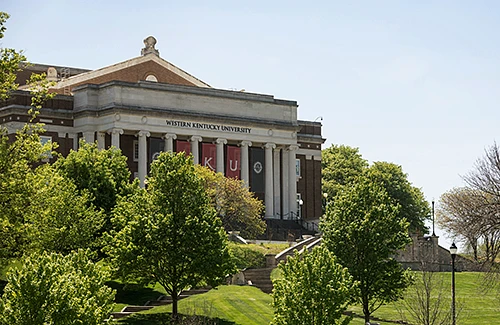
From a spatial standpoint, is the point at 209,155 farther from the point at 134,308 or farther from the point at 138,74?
the point at 134,308

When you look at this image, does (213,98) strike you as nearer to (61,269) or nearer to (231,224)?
(231,224)

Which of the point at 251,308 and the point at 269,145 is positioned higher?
the point at 269,145

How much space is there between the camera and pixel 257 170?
321 ft

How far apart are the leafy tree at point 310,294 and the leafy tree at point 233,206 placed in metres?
41.5

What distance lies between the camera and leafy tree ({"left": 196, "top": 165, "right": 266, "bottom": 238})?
82.8 m

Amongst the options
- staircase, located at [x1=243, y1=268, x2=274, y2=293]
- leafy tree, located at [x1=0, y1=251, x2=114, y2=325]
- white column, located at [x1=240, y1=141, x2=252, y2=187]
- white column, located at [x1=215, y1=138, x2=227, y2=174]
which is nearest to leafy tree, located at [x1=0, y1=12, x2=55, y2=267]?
leafy tree, located at [x1=0, y1=251, x2=114, y2=325]

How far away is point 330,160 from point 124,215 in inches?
3250

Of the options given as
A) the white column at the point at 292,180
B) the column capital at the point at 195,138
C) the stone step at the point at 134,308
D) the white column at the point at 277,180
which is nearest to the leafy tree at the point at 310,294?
Answer: the stone step at the point at 134,308

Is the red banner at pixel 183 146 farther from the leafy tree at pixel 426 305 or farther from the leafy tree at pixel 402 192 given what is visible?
the leafy tree at pixel 426 305

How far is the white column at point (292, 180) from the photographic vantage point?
99750 millimetres

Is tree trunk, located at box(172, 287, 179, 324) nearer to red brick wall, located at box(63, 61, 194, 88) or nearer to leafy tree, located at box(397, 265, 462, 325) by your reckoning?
leafy tree, located at box(397, 265, 462, 325)

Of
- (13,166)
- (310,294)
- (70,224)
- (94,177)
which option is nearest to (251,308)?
(70,224)

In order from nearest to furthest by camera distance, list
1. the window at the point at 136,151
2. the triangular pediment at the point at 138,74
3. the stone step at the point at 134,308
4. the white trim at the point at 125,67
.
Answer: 1. the stone step at the point at 134,308
2. the window at the point at 136,151
3. the white trim at the point at 125,67
4. the triangular pediment at the point at 138,74

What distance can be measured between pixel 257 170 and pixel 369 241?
162 feet
